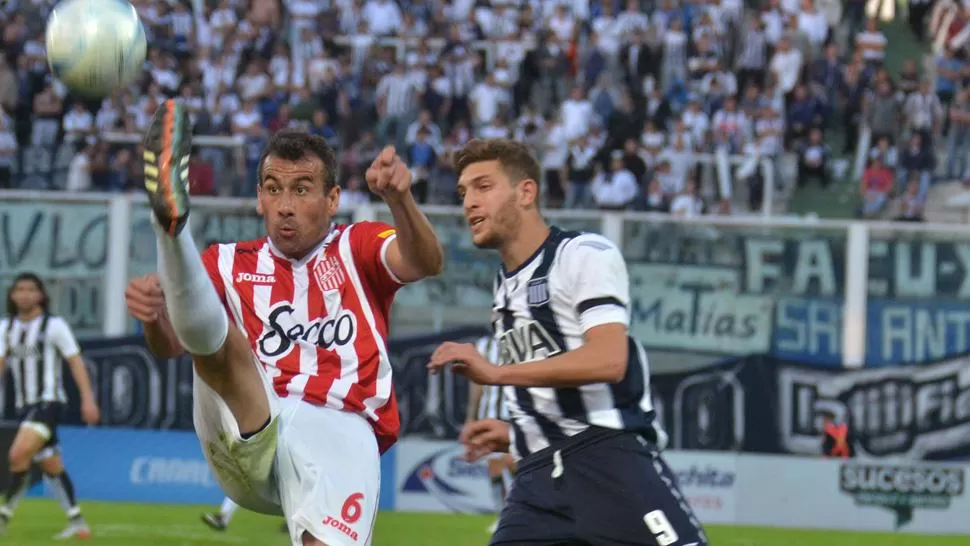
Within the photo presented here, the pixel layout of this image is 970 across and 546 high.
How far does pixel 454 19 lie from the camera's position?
2444cm

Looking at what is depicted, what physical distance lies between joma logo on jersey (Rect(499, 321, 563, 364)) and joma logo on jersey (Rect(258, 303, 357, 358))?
60 cm

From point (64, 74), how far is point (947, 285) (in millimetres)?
12352

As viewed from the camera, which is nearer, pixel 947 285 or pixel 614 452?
pixel 614 452

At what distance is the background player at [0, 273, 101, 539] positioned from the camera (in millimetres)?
12914

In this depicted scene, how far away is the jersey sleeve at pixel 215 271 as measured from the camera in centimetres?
636

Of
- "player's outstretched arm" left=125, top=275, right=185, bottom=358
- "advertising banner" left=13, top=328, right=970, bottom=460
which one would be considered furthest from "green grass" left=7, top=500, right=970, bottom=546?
"player's outstretched arm" left=125, top=275, right=185, bottom=358

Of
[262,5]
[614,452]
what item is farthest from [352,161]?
[614,452]

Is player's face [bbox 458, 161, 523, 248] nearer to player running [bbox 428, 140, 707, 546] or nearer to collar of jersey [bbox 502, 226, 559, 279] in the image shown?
player running [bbox 428, 140, 707, 546]

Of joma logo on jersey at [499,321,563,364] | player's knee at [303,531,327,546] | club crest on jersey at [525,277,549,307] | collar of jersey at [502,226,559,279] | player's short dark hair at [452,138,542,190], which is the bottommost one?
player's knee at [303,531,327,546]

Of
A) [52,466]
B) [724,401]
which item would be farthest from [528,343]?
[724,401]

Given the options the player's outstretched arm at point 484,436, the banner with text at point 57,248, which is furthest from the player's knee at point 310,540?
the banner with text at point 57,248

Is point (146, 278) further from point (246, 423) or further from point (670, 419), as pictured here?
point (670, 419)

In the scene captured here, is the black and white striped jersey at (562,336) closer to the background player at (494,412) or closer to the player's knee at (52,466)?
the background player at (494,412)

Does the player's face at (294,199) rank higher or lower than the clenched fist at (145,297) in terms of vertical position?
higher
